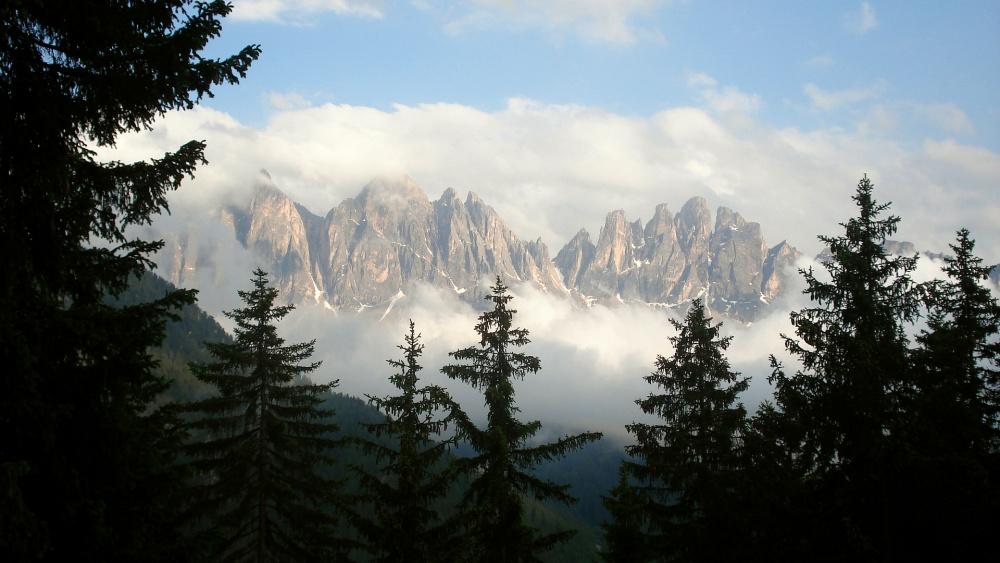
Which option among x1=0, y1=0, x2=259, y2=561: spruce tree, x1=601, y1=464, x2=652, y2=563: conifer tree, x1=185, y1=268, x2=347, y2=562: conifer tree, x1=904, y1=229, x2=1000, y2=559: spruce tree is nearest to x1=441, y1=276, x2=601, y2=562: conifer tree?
x1=601, y1=464, x2=652, y2=563: conifer tree

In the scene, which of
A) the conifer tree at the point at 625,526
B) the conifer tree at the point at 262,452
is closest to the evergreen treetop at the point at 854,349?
the conifer tree at the point at 625,526

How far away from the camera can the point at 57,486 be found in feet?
20.9

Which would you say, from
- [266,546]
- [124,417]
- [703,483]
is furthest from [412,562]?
[124,417]

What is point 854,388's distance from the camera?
1213cm

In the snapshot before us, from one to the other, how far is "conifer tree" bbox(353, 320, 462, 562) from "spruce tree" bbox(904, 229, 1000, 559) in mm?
9841

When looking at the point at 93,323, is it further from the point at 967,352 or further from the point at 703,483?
the point at 967,352

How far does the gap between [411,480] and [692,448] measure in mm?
8060

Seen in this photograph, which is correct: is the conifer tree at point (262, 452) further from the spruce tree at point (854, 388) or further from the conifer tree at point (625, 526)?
the spruce tree at point (854, 388)

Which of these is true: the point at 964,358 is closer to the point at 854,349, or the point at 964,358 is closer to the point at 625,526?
the point at 854,349

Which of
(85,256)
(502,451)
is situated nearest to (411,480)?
(502,451)

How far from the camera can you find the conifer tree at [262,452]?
15.0 m

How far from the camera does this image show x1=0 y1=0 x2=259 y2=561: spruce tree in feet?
20.5

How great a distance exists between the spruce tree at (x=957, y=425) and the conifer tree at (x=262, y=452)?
13.4 m

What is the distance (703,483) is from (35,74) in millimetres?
16659
